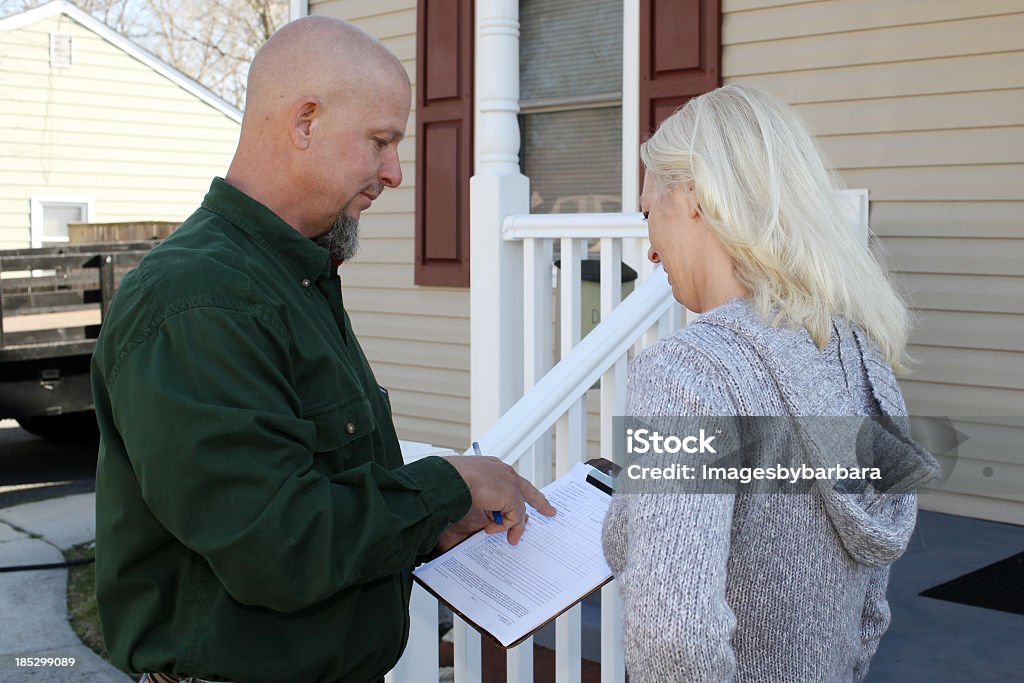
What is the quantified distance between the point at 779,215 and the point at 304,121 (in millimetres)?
794

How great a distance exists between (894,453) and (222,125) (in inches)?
679

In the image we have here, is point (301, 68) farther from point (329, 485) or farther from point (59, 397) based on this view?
point (59, 397)

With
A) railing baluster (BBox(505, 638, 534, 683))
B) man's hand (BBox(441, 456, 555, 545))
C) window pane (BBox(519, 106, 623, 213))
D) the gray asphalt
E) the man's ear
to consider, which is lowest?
the gray asphalt

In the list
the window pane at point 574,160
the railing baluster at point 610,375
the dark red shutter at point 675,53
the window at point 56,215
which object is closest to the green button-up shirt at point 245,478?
the railing baluster at point 610,375

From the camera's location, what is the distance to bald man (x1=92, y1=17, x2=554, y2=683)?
1.53 meters

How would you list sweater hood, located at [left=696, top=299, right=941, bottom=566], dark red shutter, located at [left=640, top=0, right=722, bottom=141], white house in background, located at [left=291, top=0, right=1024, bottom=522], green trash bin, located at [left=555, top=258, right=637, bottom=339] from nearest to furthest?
sweater hood, located at [left=696, top=299, right=941, bottom=566] < green trash bin, located at [left=555, top=258, right=637, bottom=339] < white house in background, located at [left=291, top=0, right=1024, bottom=522] < dark red shutter, located at [left=640, top=0, right=722, bottom=141]

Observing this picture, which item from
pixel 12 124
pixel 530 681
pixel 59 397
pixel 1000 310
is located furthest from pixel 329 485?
pixel 12 124

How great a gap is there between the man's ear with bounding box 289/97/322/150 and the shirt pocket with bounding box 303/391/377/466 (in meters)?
0.43

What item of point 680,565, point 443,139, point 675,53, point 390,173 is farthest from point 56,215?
point 680,565

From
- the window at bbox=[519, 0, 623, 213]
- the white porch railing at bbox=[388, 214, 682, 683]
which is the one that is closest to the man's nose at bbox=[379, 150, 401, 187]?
the white porch railing at bbox=[388, 214, 682, 683]

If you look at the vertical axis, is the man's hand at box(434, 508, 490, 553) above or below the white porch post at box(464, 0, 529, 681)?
below

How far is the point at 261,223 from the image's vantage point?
181 cm

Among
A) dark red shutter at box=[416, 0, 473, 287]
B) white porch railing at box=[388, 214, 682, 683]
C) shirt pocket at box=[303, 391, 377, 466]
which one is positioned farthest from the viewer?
dark red shutter at box=[416, 0, 473, 287]

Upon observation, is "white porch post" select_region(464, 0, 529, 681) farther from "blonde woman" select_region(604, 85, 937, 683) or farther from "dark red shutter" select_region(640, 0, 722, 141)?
"dark red shutter" select_region(640, 0, 722, 141)
